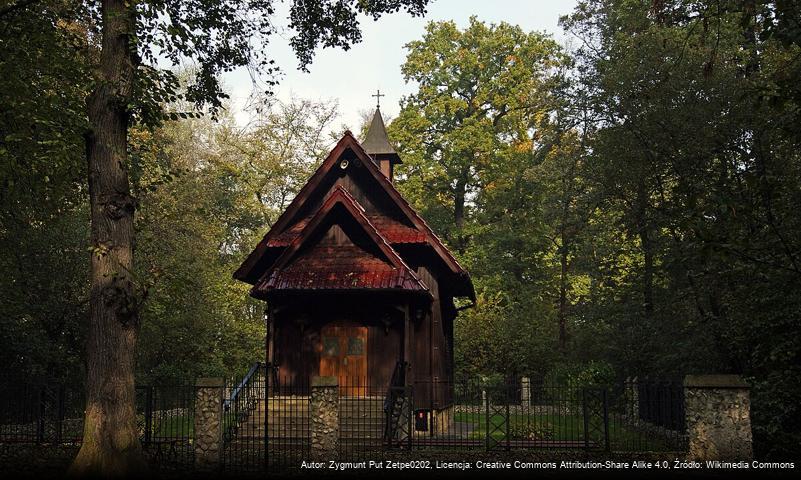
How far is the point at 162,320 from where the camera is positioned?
2909cm

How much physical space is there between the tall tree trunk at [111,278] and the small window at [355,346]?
846 centimetres

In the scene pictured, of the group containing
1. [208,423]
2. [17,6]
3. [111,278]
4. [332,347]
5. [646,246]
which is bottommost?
[208,423]

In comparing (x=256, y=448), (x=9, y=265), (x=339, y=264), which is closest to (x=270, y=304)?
(x=339, y=264)

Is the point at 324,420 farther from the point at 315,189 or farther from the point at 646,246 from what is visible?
the point at 646,246

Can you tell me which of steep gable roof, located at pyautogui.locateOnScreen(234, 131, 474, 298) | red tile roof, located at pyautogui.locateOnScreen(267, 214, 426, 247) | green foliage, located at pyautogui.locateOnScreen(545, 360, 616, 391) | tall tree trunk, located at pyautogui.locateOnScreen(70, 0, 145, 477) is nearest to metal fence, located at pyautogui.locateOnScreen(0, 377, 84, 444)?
tall tree trunk, located at pyautogui.locateOnScreen(70, 0, 145, 477)

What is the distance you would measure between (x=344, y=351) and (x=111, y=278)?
897 centimetres

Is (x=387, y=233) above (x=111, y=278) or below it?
above

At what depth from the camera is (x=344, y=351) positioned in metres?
19.7

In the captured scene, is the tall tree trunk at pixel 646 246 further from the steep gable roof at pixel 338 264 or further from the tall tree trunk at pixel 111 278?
the tall tree trunk at pixel 111 278

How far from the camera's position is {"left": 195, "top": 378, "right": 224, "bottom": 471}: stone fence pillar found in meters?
13.6

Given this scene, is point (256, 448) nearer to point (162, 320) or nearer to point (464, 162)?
point (162, 320)

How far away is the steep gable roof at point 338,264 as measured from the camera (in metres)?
18.3

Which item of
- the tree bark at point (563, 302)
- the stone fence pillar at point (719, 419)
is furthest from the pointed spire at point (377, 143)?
the stone fence pillar at point (719, 419)

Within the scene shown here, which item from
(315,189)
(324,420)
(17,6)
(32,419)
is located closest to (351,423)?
(324,420)
